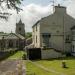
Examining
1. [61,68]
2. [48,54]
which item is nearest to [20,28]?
[48,54]

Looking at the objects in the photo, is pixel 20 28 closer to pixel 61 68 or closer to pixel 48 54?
pixel 48 54

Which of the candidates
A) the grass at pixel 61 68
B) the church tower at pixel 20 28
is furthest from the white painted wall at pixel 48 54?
the church tower at pixel 20 28

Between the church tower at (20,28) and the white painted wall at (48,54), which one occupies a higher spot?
the church tower at (20,28)

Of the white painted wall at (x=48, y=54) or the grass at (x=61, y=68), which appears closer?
the grass at (x=61, y=68)

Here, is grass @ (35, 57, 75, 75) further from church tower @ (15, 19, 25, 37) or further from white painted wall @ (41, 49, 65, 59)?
church tower @ (15, 19, 25, 37)

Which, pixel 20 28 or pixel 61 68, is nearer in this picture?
pixel 61 68

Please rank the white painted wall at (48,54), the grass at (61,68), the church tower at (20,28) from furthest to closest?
the church tower at (20,28) → the white painted wall at (48,54) → the grass at (61,68)

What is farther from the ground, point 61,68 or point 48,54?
point 48,54

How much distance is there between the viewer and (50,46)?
198 feet

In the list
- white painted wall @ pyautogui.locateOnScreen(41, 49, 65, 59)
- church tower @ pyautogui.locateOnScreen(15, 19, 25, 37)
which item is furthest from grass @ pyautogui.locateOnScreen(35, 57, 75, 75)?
church tower @ pyautogui.locateOnScreen(15, 19, 25, 37)

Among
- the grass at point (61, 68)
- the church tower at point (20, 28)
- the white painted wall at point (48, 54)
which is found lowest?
the grass at point (61, 68)

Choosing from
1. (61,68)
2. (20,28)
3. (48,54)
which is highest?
(20,28)

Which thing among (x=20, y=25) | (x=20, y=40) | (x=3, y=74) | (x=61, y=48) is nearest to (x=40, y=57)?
(x=61, y=48)

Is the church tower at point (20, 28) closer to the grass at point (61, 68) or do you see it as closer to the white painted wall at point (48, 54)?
the white painted wall at point (48, 54)
